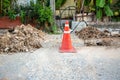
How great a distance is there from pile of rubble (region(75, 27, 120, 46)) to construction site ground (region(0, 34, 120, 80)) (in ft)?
1.40

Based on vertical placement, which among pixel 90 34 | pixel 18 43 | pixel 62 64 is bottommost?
pixel 62 64

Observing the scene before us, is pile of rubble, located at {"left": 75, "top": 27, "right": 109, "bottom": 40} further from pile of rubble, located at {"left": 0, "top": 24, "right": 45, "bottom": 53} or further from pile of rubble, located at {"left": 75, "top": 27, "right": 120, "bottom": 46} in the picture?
pile of rubble, located at {"left": 0, "top": 24, "right": 45, "bottom": 53}

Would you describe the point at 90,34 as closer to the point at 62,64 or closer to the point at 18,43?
the point at 18,43

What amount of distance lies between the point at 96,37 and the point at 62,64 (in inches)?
154

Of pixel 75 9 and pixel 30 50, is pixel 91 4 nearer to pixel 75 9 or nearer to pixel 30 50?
pixel 75 9

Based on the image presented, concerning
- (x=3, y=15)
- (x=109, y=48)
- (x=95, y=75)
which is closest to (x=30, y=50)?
(x=109, y=48)

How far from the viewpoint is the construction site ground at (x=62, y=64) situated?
684cm

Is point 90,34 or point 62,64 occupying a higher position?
point 90,34

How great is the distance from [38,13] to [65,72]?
6126 mm

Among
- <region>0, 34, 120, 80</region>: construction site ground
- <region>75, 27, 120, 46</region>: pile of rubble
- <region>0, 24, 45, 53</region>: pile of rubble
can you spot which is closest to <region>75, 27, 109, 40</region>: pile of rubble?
<region>75, 27, 120, 46</region>: pile of rubble

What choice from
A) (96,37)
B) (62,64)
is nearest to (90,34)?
(96,37)

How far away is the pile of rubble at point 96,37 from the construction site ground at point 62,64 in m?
0.43

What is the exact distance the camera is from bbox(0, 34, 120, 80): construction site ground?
22.5 feet

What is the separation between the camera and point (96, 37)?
37.6 feet
